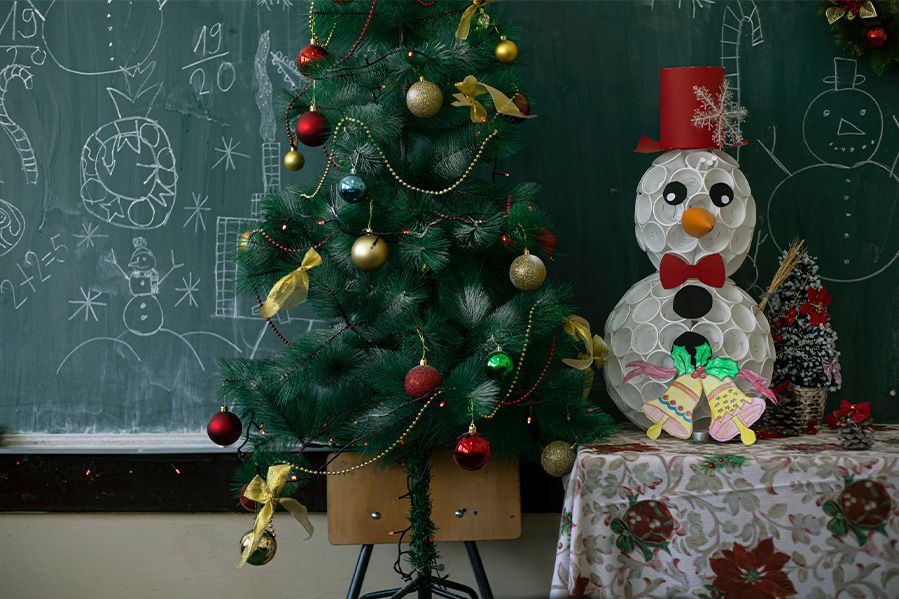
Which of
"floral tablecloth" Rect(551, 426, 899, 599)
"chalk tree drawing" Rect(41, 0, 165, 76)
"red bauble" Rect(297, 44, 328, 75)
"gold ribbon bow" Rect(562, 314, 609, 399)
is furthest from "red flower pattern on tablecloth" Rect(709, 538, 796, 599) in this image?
"chalk tree drawing" Rect(41, 0, 165, 76)

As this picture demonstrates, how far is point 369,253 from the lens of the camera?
4.74 feet

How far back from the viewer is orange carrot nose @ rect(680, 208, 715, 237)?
1.56 m

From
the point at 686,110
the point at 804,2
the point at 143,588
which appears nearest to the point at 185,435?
the point at 143,588

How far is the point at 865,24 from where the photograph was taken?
73.6 inches

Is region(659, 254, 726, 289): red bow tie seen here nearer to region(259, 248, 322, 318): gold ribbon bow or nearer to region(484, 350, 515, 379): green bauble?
region(484, 350, 515, 379): green bauble

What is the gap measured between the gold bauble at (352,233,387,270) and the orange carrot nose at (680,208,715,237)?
1.97 ft

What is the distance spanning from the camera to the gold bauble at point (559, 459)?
5.04 ft

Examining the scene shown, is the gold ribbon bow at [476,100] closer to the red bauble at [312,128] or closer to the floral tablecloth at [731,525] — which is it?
the red bauble at [312,128]

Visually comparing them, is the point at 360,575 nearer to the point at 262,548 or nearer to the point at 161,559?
the point at 262,548

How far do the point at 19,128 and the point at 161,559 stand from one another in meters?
1.13

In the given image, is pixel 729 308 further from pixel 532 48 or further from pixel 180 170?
pixel 180 170

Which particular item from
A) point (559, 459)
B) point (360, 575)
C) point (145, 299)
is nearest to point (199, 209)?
point (145, 299)

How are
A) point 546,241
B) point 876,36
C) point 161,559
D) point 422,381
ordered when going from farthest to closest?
1. point 161,559
2. point 876,36
3. point 546,241
4. point 422,381

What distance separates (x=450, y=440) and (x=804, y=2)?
53.4 inches
